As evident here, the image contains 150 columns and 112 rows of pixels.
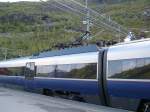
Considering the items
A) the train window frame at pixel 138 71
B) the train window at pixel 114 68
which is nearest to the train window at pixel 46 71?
the train window at pixel 114 68

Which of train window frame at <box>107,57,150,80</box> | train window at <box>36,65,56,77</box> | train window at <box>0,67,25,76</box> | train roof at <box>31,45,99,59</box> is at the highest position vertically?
train roof at <box>31,45,99,59</box>

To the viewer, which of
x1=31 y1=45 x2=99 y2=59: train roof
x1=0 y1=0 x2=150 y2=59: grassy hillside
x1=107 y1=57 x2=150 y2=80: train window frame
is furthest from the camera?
x1=0 y1=0 x2=150 y2=59: grassy hillside

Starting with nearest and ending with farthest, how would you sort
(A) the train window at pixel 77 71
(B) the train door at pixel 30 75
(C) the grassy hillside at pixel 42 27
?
(A) the train window at pixel 77 71
(B) the train door at pixel 30 75
(C) the grassy hillside at pixel 42 27

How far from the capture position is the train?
22.3 meters

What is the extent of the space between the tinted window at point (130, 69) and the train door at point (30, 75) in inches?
485

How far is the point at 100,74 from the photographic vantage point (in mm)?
25484

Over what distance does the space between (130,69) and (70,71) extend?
22.2 ft

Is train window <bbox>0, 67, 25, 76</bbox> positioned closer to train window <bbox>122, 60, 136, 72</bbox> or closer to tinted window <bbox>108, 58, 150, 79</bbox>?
tinted window <bbox>108, 58, 150, 79</bbox>

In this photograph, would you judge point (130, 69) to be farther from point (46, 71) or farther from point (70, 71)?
point (46, 71)

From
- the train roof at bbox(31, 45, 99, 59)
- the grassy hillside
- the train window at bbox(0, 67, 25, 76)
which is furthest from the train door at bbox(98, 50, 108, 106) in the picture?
the grassy hillside

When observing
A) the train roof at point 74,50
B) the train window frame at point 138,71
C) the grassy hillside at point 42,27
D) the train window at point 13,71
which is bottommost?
the train window at point 13,71

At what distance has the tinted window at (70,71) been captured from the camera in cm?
2662

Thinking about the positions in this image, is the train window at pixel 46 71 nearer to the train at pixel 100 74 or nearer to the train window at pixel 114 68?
the train at pixel 100 74

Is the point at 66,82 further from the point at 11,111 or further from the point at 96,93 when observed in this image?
the point at 11,111
